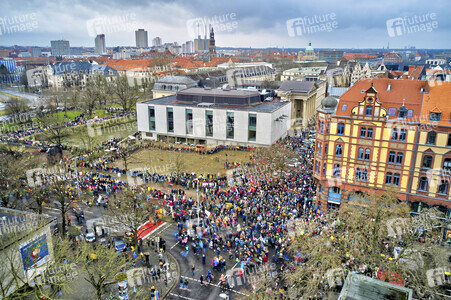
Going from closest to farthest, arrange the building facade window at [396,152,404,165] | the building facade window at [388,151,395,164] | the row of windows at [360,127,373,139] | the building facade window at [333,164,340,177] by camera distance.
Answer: the building facade window at [396,152,404,165], the building facade window at [388,151,395,164], the row of windows at [360,127,373,139], the building facade window at [333,164,340,177]

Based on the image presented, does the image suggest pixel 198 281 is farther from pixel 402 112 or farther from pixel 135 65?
pixel 135 65

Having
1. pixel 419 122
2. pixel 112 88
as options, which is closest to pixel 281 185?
pixel 419 122

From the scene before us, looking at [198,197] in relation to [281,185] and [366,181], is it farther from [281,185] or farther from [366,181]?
[366,181]

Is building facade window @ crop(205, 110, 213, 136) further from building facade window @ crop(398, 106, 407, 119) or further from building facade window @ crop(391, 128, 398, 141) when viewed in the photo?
building facade window @ crop(398, 106, 407, 119)

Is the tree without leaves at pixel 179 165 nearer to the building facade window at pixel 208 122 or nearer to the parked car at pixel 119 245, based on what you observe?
the building facade window at pixel 208 122

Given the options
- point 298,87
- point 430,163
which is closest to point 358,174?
point 430,163

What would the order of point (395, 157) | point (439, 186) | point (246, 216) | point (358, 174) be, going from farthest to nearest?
point (358, 174)
point (246, 216)
point (395, 157)
point (439, 186)

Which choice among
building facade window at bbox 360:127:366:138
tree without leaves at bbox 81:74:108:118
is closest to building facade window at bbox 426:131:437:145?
building facade window at bbox 360:127:366:138
